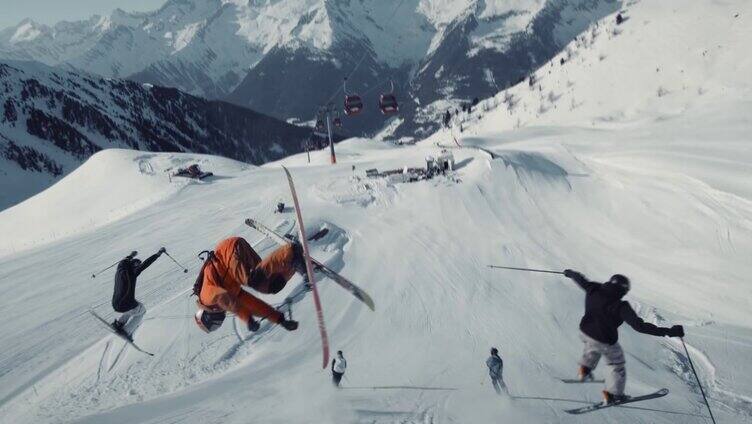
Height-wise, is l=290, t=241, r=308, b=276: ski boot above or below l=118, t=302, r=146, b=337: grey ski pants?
above

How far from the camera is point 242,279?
8.63m

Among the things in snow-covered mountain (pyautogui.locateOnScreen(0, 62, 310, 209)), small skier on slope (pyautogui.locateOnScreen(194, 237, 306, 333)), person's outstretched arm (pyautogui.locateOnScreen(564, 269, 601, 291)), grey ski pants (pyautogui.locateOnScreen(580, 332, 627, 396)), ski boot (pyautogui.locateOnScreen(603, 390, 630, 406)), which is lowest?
ski boot (pyautogui.locateOnScreen(603, 390, 630, 406))

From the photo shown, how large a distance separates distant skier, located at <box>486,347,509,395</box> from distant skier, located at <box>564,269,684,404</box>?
7.94ft

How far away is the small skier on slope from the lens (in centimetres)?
852

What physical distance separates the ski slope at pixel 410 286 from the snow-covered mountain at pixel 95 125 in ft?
253

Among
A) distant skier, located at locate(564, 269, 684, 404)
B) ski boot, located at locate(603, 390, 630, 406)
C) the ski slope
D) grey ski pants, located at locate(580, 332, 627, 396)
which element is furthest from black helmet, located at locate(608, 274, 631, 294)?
the ski slope

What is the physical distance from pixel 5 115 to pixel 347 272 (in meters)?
123

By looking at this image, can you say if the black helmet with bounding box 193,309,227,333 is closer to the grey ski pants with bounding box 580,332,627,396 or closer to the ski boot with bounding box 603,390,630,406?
the grey ski pants with bounding box 580,332,627,396

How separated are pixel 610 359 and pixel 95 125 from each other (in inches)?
5667

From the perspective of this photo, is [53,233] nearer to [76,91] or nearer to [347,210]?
[347,210]

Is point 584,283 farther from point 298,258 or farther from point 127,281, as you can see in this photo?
point 127,281

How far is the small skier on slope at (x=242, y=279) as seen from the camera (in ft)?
28.0

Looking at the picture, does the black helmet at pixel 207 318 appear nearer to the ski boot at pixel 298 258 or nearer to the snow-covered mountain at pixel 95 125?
the ski boot at pixel 298 258

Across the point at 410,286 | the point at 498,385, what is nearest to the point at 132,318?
the point at 410,286
